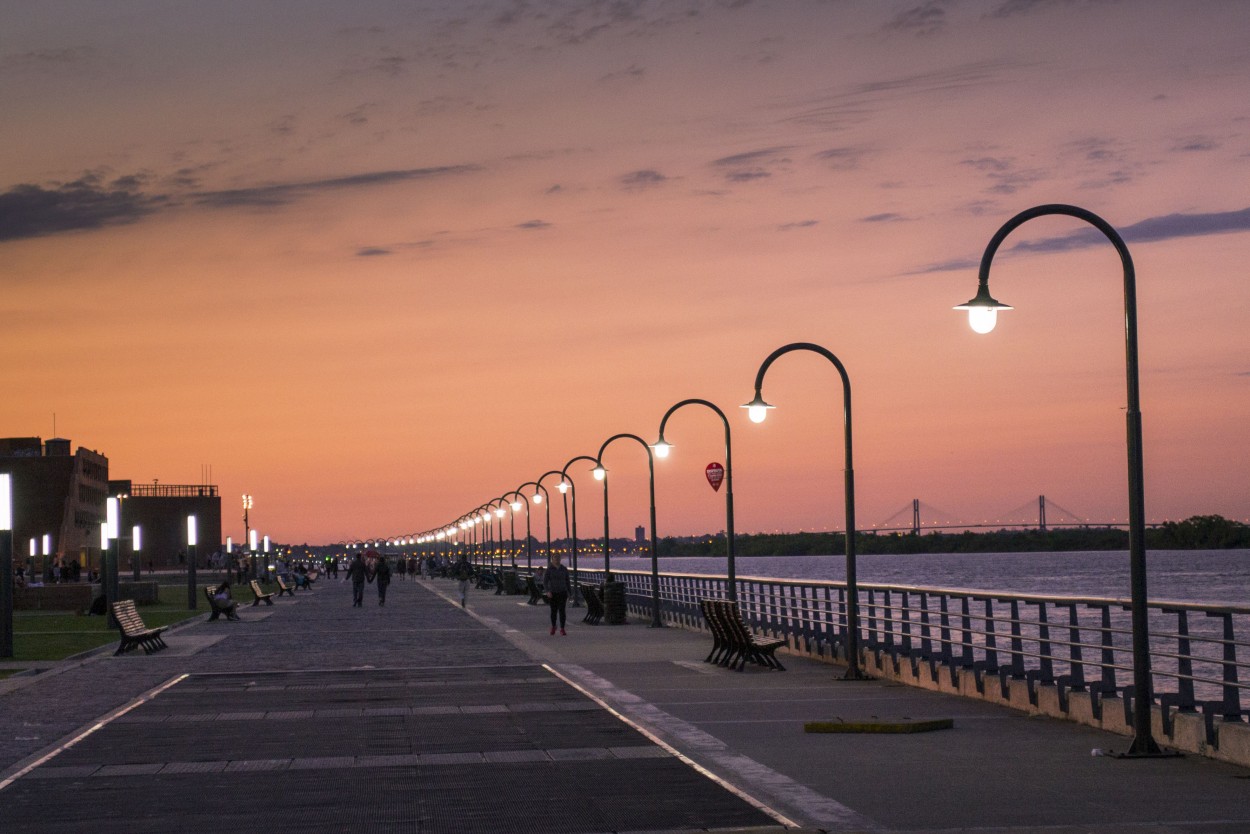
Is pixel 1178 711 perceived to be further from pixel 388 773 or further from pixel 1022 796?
pixel 388 773

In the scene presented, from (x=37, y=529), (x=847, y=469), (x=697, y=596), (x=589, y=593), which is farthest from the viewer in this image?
(x=37, y=529)

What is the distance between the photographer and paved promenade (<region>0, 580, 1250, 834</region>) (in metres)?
10.9

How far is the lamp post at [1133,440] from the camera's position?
13.5 meters

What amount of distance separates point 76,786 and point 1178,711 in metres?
8.88

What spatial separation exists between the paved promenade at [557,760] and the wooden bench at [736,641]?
1.06 ft

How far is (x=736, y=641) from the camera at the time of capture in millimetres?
23844

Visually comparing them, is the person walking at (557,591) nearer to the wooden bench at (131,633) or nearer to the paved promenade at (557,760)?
the wooden bench at (131,633)

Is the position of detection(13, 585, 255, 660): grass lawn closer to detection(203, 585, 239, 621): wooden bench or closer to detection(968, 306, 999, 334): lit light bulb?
detection(203, 585, 239, 621): wooden bench

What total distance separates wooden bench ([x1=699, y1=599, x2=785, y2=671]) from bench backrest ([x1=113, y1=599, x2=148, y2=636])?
11165mm

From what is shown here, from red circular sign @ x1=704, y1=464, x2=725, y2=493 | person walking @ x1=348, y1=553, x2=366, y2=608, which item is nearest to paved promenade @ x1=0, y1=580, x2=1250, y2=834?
red circular sign @ x1=704, y1=464, x2=725, y2=493

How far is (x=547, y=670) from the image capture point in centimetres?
2456

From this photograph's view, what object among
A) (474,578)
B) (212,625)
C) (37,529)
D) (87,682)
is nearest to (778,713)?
(87,682)

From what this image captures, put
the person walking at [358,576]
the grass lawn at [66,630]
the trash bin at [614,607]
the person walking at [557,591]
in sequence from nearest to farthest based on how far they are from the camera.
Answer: the grass lawn at [66,630]
the person walking at [557,591]
the trash bin at [614,607]
the person walking at [358,576]

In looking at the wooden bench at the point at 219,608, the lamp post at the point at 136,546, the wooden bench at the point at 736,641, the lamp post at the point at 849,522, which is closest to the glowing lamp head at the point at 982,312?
the lamp post at the point at 849,522
